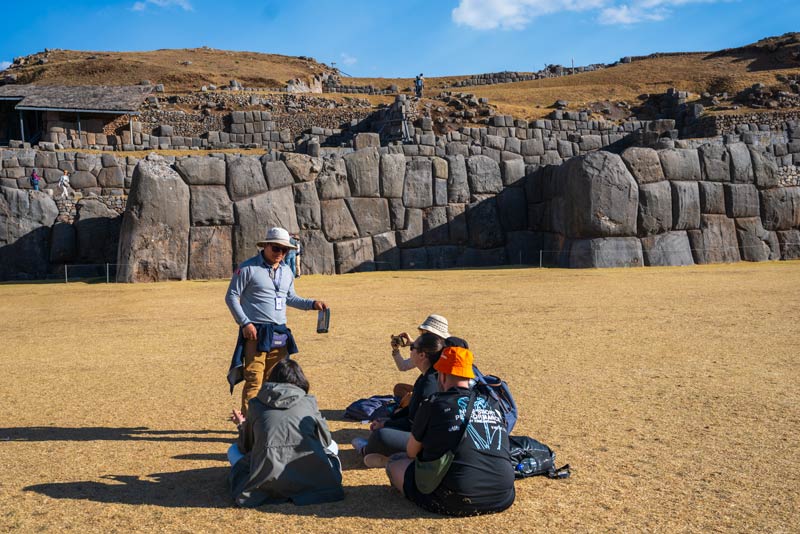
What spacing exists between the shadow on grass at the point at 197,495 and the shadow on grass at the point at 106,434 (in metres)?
0.92

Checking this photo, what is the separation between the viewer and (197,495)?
4.95 m

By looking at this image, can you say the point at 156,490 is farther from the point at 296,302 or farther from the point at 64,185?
the point at 64,185

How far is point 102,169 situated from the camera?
27984mm

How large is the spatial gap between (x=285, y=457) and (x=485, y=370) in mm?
4135

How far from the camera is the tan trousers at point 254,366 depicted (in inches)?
239

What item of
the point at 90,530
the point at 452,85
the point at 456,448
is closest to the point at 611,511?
the point at 456,448

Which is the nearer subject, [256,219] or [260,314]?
[260,314]

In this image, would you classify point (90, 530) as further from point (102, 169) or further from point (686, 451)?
point (102, 169)

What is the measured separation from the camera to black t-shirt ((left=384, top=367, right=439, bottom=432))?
17.6 ft

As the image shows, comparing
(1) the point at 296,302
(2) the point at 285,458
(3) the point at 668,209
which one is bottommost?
(2) the point at 285,458

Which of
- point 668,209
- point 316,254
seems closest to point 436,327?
point 316,254

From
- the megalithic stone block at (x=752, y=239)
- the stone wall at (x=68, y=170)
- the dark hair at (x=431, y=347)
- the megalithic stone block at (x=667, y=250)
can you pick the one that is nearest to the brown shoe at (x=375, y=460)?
the dark hair at (x=431, y=347)

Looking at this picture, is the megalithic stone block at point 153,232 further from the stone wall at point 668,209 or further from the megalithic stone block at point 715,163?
the megalithic stone block at point 715,163

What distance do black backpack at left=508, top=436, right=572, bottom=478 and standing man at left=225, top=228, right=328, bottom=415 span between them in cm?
210
